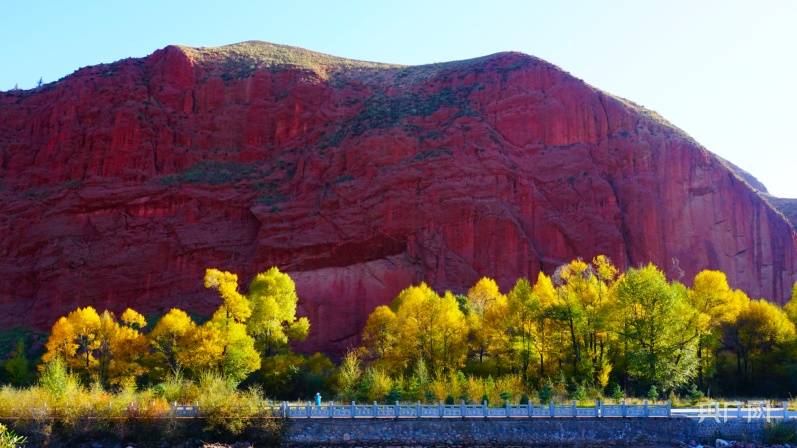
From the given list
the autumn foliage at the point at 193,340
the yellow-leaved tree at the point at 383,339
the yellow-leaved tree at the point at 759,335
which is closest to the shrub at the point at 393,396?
the yellow-leaved tree at the point at 383,339

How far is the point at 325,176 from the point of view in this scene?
84562mm

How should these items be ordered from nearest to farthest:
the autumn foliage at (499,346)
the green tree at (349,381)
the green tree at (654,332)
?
the green tree at (349,381) < the green tree at (654,332) < the autumn foliage at (499,346)

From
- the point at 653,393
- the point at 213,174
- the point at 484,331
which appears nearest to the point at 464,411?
the point at 653,393

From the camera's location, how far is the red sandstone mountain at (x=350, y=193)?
7869cm

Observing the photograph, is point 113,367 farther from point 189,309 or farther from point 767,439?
point 767,439

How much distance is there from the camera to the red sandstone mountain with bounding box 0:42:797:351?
78.7 meters

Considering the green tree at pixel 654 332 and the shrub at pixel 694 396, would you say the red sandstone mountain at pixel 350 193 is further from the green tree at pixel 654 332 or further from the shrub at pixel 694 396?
the shrub at pixel 694 396

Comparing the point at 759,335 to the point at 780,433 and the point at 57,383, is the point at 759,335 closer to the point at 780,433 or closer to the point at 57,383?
the point at 780,433

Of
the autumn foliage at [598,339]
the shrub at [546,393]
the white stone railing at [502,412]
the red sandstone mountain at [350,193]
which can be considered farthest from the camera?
the red sandstone mountain at [350,193]

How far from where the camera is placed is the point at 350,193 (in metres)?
81.8

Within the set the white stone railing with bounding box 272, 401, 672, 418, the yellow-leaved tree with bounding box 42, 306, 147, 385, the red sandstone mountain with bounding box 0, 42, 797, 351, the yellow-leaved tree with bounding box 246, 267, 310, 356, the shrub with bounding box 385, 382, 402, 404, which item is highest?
the red sandstone mountain with bounding box 0, 42, 797, 351

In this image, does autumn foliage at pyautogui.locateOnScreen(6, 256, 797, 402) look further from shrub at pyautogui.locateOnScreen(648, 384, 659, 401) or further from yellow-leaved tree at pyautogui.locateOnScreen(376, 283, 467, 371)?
shrub at pyautogui.locateOnScreen(648, 384, 659, 401)

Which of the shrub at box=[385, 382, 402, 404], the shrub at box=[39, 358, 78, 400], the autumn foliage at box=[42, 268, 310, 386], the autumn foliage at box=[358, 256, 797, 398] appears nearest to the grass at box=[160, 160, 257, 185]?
the autumn foliage at box=[42, 268, 310, 386]

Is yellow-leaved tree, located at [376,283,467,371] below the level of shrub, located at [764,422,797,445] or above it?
above
